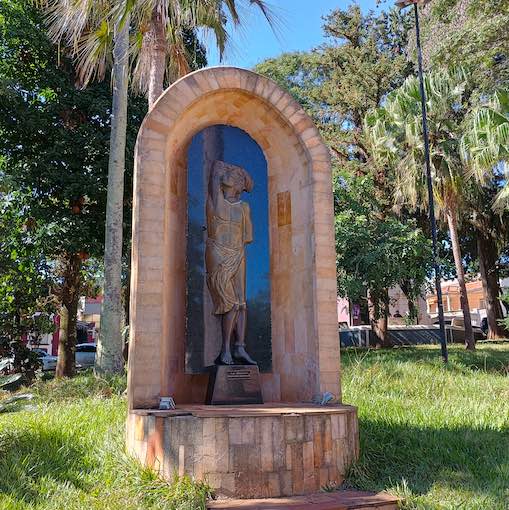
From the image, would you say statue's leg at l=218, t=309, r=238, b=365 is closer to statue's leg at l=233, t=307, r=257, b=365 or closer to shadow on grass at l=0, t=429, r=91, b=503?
statue's leg at l=233, t=307, r=257, b=365

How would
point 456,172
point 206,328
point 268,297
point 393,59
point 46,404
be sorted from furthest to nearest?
point 393,59 → point 456,172 → point 46,404 → point 268,297 → point 206,328

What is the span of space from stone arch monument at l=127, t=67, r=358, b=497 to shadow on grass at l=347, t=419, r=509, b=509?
18.8 inches

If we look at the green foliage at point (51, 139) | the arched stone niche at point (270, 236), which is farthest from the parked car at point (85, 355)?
the arched stone niche at point (270, 236)

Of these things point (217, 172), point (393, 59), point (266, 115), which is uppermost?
point (393, 59)

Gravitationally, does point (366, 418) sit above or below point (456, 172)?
below

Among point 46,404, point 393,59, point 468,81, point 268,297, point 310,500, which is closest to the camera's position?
point 310,500

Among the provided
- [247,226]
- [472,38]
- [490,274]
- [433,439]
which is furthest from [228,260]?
[490,274]

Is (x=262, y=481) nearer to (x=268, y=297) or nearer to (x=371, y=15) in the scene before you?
(x=268, y=297)

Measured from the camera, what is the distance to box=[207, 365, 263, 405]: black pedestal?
6.88 metres

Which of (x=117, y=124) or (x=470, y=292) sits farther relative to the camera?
(x=470, y=292)

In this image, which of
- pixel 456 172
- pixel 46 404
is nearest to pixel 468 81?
pixel 456 172

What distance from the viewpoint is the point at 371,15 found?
2608cm

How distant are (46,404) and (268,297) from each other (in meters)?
Result: 3.96

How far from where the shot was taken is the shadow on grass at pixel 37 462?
5046mm
